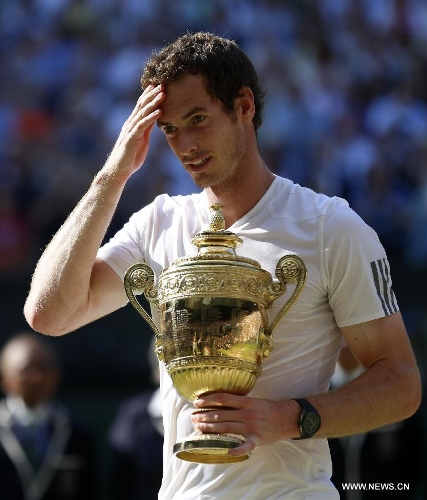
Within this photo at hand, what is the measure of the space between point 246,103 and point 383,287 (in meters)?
0.73

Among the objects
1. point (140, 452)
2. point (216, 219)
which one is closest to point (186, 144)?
point (216, 219)

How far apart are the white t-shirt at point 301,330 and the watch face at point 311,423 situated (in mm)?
164

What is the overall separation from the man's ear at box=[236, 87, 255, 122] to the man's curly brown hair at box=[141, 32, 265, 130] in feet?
0.06

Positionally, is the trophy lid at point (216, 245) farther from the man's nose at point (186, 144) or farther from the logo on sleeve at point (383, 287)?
the logo on sleeve at point (383, 287)

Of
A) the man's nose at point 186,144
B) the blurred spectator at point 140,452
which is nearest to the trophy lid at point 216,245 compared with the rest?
the man's nose at point 186,144

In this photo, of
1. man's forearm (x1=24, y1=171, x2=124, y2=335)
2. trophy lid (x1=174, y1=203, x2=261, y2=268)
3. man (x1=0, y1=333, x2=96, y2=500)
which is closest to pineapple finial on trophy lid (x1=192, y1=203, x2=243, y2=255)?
trophy lid (x1=174, y1=203, x2=261, y2=268)

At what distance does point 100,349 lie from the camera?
29.9ft

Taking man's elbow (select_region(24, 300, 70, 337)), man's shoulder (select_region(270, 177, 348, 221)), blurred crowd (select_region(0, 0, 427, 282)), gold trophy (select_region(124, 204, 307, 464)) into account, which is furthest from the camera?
blurred crowd (select_region(0, 0, 427, 282))

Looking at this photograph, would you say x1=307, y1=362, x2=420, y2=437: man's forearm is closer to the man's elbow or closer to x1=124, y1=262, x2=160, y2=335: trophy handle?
x1=124, y1=262, x2=160, y2=335: trophy handle

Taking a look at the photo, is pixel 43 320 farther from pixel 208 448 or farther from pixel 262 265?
pixel 208 448

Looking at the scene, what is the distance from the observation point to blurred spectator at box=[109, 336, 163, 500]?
7.18 meters

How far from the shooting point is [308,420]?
3438 millimetres

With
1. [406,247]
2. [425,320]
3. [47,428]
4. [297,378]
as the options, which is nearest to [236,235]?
[297,378]

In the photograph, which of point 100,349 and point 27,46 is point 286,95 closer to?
point 27,46
